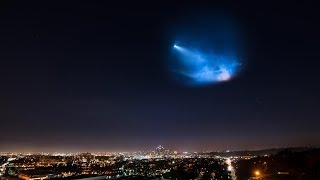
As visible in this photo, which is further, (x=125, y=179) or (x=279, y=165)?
(x=279, y=165)

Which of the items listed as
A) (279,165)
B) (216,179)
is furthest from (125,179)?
(279,165)

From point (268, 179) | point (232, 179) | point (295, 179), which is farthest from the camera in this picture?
point (232, 179)

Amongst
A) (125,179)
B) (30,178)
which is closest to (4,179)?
(30,178)

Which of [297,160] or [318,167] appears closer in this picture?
[318,167]

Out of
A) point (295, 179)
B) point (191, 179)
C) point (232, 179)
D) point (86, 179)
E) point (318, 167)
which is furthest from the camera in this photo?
point (86, 179)

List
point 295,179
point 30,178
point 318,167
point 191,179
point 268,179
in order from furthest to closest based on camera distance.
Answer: point 30,178 < point 191,179 < point 318,167 < point 268,179 < point 295,179

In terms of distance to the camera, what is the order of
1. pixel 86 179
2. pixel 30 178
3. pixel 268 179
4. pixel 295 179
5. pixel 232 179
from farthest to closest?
pixel 30 178 → pixel 86 179 → pixel 232 179 → pixel 268 179 → pixel 295 179

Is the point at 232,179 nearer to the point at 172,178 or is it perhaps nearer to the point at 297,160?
the point at 172,178

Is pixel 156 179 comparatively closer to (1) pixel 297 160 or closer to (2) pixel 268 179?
(2) pixel 268 179
